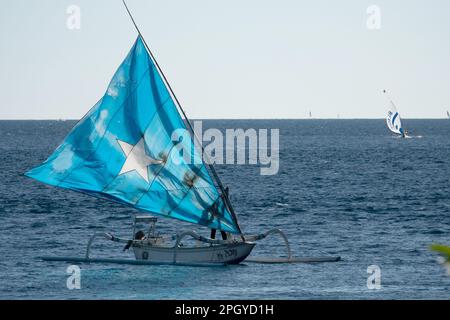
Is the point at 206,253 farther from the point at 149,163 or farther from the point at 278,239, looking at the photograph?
the point at 278,239

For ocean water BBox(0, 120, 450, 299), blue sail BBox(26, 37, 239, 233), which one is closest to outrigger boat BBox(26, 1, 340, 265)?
blue sail BBox(26, 37, 239, 233)

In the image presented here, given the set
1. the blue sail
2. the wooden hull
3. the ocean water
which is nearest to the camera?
the ocean water

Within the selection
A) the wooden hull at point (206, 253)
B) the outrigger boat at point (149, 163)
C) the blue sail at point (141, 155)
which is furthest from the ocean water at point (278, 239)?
the blue sail at point (141, 155)

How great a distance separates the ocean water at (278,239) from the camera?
3944 centimetres

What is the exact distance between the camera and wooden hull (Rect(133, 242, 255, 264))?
141ft

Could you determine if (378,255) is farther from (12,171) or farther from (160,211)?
(12,171)

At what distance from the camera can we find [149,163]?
4297 centimetres

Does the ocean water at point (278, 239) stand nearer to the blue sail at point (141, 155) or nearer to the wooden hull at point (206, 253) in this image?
the wooden hull at point (206, 253)

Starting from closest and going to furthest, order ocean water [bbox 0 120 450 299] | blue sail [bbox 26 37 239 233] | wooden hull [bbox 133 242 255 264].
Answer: ocean water [bbox 0 120 450 299]
blue sail [bbox 26 37 239 233]
wooden hull [bbox 133 242 255 264]

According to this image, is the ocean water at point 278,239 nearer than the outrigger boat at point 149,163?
Yes

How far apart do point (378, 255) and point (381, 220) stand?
1711cm

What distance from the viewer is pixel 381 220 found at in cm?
6581

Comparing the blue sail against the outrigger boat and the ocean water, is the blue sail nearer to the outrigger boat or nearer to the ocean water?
the outrigger boat
